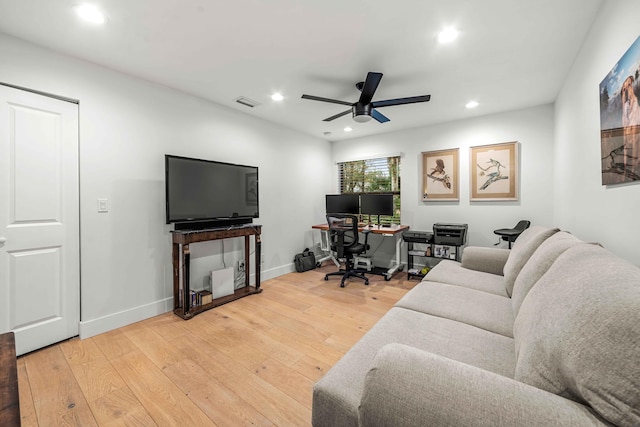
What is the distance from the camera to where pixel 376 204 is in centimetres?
439

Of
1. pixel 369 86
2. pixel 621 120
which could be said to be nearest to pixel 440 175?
pixel 369 86

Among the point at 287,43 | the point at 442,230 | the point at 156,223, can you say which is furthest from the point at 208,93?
the point at 442,230

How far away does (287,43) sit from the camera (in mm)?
2094

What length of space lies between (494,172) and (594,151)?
2023mm

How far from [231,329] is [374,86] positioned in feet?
8.78

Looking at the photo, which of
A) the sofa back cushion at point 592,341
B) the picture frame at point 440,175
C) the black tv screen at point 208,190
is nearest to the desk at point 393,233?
the picture frame at point 440,175

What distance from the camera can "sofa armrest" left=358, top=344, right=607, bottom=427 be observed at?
65cm

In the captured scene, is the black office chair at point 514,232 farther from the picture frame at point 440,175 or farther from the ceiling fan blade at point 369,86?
the ceiling fan blade at point 369,86

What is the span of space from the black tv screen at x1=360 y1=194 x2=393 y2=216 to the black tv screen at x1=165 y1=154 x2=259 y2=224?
191 centimetres

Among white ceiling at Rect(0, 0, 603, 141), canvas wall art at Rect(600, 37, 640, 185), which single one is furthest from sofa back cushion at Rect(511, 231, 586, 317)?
white ceiling at Rect(0, 0, 603, 141)

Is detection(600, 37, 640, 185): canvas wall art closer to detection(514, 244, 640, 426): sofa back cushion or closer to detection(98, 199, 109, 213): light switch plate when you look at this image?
detection(514, 244, 640, 426): sofa back cushion

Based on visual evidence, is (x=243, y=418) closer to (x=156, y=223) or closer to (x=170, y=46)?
(x=156, y=223)

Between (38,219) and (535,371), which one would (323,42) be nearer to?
(535,371)

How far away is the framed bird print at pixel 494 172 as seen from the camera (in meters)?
3.62
